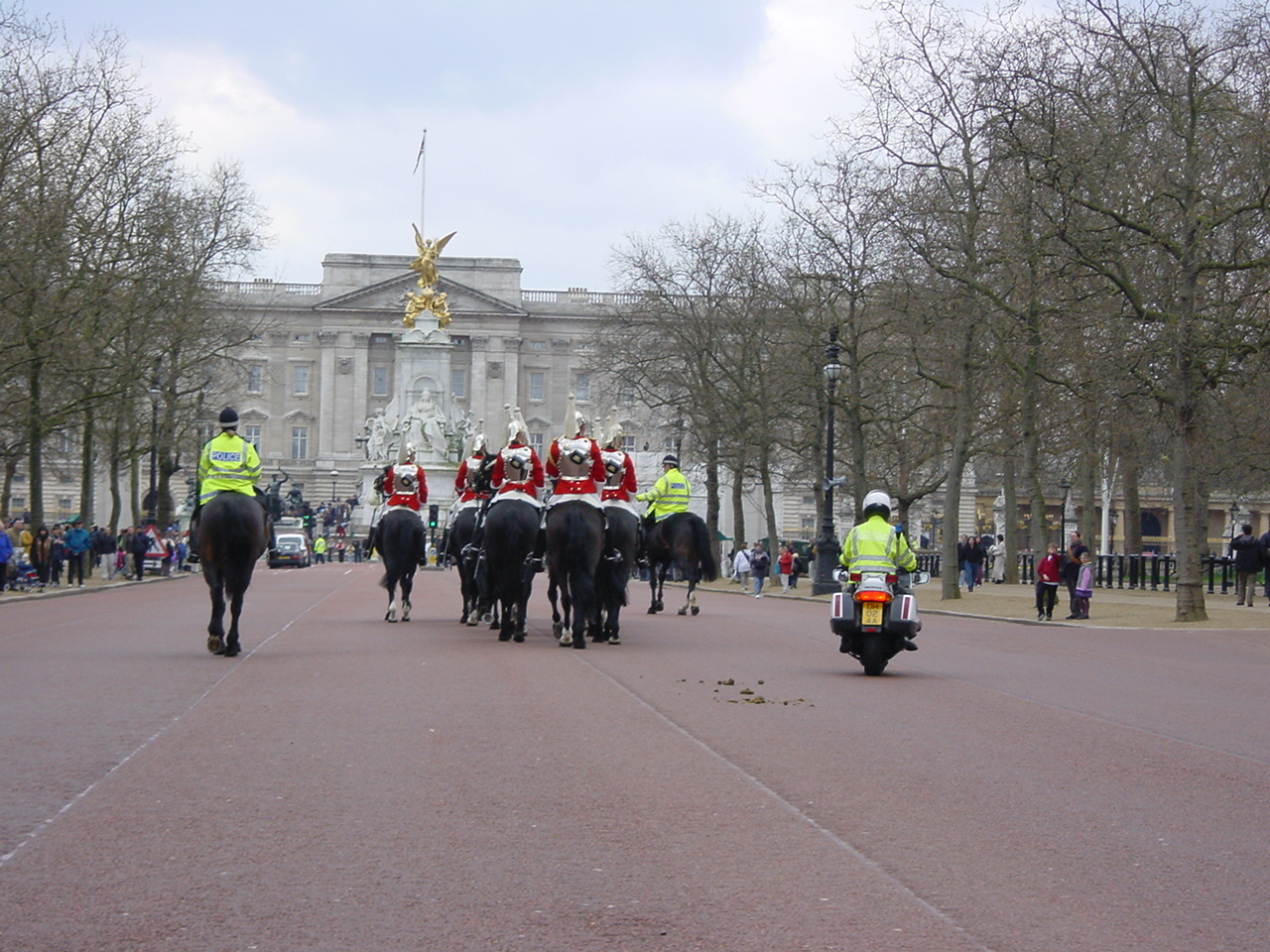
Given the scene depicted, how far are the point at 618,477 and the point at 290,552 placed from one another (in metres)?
54.8

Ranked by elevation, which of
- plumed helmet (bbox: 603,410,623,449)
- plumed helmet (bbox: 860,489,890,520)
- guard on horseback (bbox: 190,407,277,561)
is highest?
plumed helmet (bbox: 603,410,623,449)

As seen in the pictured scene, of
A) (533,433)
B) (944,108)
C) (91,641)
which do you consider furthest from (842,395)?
(533,433)

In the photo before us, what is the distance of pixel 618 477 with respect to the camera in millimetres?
21234

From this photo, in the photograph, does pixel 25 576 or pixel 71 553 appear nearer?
pixel 25 576

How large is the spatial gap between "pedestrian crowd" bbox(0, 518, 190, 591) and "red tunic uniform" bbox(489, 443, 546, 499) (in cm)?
1824

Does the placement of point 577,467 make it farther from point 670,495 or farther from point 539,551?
point 670,495

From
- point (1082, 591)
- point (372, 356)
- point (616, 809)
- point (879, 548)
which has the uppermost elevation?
point (372, 356)

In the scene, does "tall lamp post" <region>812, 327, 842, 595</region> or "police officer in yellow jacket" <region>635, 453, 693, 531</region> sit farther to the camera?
"tall lamp post" <region>812, 327, 842, 595</region>

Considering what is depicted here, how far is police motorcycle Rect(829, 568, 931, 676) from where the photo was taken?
15.9 meters

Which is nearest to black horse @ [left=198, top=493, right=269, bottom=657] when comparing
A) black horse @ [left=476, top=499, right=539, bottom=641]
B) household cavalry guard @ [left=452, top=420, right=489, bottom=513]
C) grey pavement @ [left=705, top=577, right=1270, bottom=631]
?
black horse @ [left=476, top=499, right=539, bottom=641]

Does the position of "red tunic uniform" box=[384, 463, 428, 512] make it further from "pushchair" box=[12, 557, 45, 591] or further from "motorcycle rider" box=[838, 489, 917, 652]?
"pushchair" box=[12, 557, 45, 591]

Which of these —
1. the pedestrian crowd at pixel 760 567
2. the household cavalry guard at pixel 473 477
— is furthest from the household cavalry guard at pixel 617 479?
the pedestrian crowd at pixel 760 567

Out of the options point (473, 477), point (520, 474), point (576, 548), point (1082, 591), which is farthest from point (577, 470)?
point (1082, 591)

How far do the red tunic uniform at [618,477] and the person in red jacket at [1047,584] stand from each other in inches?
438
